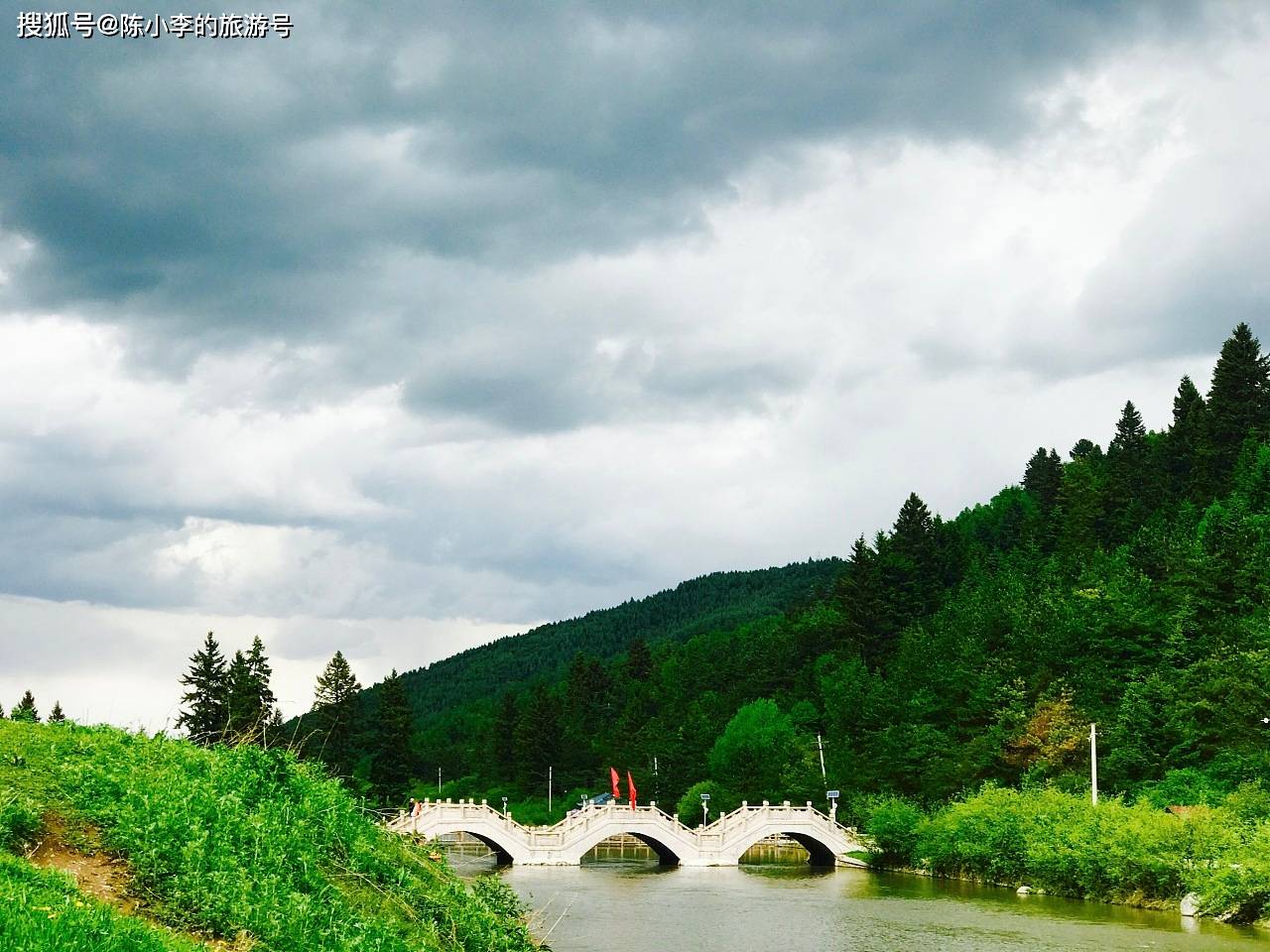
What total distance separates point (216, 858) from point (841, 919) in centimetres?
2855

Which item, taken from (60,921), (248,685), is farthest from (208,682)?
(60,921)

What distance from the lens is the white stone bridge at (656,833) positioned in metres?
59.5

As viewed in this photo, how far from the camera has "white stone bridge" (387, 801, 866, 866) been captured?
2341 inches

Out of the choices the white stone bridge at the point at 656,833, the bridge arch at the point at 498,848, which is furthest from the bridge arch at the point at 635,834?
the bridge arch at the point at 498,848

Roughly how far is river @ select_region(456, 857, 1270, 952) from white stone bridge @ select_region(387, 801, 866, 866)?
Result: 7.81m

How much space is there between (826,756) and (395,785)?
26.5 meters

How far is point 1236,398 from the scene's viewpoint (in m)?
83.2

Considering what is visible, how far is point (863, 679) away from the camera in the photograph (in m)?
75.3

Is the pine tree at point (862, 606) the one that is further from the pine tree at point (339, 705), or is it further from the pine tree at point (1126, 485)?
the pine tree at point (339, 705)

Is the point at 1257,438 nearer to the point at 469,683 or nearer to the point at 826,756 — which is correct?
the point at 826,756

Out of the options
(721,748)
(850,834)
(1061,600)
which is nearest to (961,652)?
(1061,600)

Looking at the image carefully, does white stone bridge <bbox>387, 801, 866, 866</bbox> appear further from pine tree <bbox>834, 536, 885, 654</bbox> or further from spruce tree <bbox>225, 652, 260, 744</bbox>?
pine tree <bbox>834, 536, 885, 654</bbox>

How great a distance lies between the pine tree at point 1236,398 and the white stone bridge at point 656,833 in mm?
39003

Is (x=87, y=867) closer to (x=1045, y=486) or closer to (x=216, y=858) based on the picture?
(x=216, y=858)
